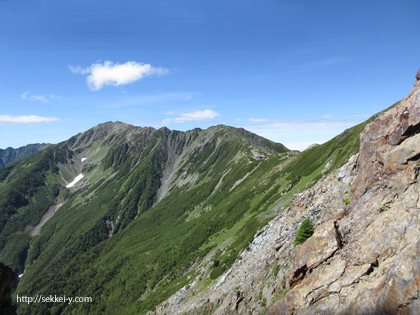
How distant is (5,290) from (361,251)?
35.5 metres

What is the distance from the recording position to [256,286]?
28.4m

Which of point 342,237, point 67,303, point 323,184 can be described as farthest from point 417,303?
point 67,303

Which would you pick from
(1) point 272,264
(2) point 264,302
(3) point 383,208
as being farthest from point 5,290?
(3) point 383,208

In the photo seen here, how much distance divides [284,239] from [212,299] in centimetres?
1565

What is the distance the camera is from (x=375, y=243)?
58.1 ft

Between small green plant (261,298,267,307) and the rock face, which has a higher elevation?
the rock face

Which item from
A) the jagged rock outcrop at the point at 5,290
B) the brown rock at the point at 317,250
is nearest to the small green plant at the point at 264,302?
the brown rock at the point at 317,250

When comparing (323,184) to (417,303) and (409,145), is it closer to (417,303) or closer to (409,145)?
(409,145)

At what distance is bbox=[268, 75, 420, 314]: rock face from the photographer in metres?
14.2

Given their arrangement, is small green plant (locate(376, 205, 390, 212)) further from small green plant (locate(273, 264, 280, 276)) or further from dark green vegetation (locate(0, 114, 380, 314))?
dark green vegetation (locate(0, 114, 380, 314))

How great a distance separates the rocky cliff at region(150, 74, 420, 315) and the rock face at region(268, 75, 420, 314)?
0.06 m

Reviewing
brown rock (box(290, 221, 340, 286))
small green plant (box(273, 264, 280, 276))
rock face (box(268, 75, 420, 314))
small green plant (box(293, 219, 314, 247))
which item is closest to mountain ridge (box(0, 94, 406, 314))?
small green plant (box(273, 264, 280, 276))

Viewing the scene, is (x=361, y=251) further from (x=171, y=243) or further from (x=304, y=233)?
(x=171, y=243)

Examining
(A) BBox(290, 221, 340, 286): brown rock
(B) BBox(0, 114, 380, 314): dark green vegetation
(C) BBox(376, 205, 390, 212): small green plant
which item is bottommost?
(B) BBox(0, 114, 380, 314): dark green vegetation
